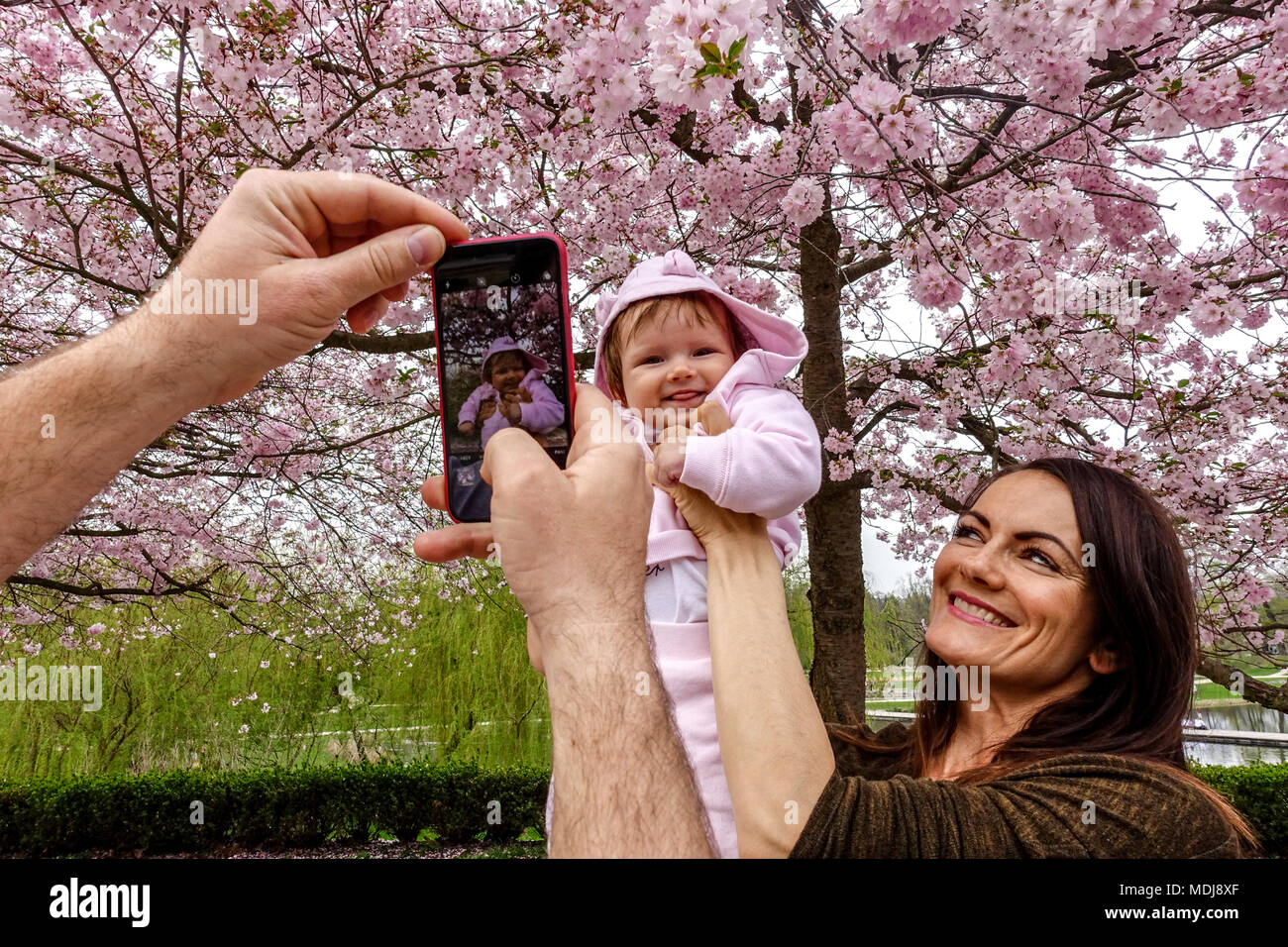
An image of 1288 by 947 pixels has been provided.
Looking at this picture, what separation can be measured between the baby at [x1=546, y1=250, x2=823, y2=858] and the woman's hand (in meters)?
0.02

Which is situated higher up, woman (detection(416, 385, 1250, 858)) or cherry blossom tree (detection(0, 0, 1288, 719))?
cherry blossom tree (detection(0, 0, 1288, 719))

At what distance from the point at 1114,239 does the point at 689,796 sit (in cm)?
451

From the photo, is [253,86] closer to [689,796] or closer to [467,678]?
[689,796]

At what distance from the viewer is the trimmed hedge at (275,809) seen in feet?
25.4

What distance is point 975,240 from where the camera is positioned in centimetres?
360

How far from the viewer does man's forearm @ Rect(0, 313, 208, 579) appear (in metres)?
0.94

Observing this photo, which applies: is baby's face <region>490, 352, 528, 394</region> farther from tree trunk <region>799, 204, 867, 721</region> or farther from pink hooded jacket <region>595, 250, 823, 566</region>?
tree trunk <region>799, 204, 867, 721</region>

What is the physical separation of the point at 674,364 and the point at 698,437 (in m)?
0.51

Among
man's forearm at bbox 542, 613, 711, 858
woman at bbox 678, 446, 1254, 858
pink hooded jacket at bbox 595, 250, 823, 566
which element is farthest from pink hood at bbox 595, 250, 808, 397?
man's forearm at bbox 542, 613, 711, 858

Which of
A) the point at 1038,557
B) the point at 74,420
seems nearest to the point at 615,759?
the point at 74,420

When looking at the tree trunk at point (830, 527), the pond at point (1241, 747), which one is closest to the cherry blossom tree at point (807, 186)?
the tree trunk at point (830, 527)

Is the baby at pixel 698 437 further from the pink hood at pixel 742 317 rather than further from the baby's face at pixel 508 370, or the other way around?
the baby's face at pixel 508 370

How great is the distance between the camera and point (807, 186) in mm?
3572
